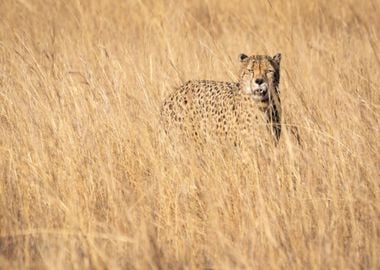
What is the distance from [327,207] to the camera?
3086 mm

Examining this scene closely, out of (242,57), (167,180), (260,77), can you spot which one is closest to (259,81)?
(260,77)

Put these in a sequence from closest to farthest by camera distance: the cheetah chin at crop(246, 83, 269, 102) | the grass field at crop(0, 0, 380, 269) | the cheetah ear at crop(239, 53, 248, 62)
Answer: the grass field at crop(0, 0, 380, 269) < the cheetah chin at crop(246, 83, 269, 102) < the cheetah ear at crop(239, 53, 248, 62)

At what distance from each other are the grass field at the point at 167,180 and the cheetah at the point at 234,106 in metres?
0.17

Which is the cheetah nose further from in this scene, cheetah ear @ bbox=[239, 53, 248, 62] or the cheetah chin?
cheetah ear @ bbox=[239, 53, 248, 62]

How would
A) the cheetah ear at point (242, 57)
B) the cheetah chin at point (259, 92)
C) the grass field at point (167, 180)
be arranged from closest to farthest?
1. the grass field at point (167, 180)
2. the cheetah chin at point (259, 92)
3. the cheetah ear at point (242, 57)

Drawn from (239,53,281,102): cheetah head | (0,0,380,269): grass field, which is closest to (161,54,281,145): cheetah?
(239,53,281,102): cheetah head

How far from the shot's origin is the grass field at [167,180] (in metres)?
2.74

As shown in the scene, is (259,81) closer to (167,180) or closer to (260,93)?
(260,93)

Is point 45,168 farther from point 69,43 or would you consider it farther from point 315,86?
point 69,43

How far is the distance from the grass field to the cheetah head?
8.2 inches

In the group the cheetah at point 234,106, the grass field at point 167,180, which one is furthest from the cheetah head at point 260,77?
the grass field at point 167,180

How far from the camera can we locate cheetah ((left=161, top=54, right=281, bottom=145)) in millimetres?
4270

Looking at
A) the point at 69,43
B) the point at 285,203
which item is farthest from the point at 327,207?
the point at 69,43

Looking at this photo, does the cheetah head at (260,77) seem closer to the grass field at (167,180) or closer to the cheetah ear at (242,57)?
the cheetah ear at (242,57)
